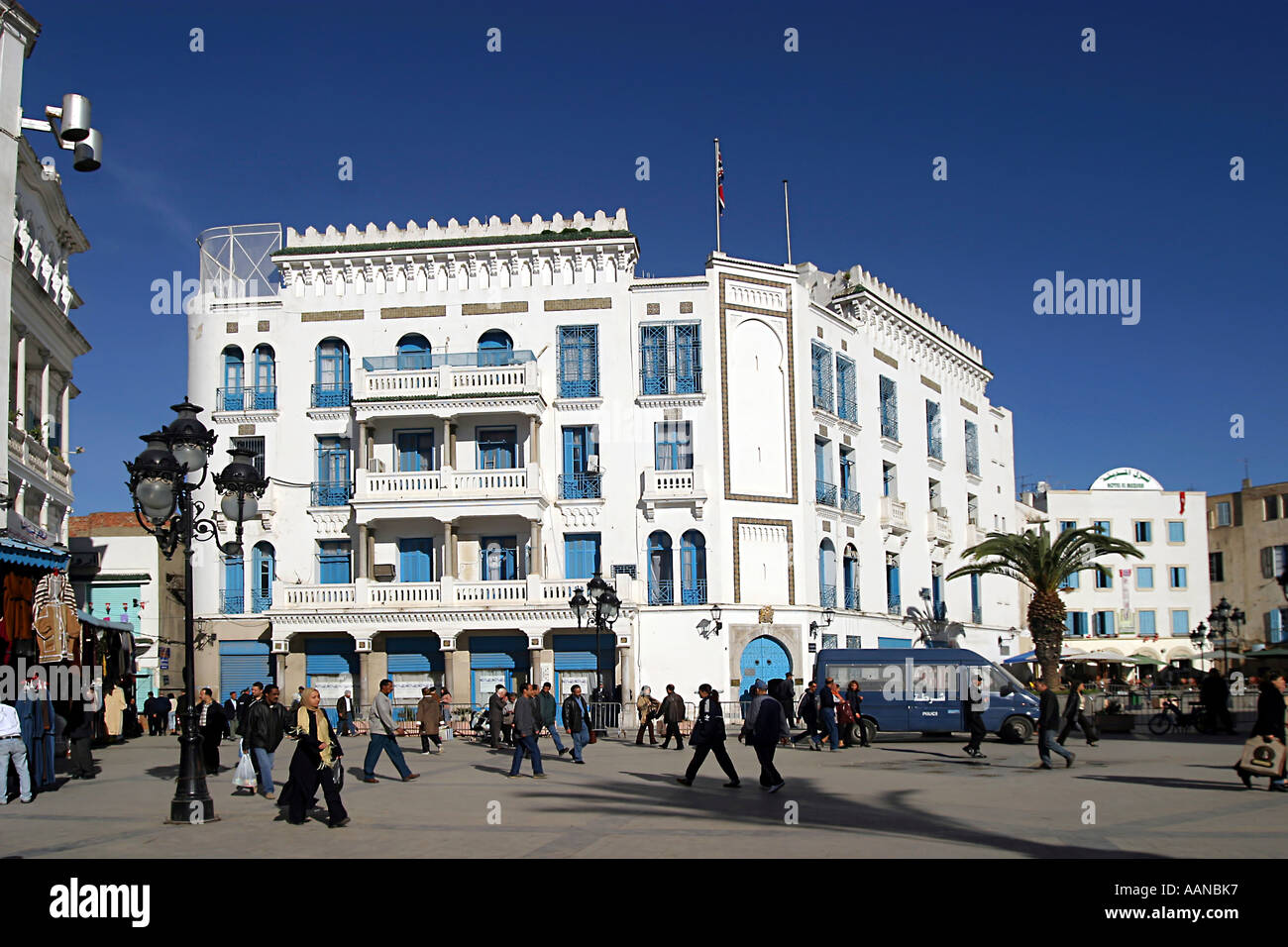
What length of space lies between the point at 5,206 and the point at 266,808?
593 inches

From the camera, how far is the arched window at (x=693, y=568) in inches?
1572

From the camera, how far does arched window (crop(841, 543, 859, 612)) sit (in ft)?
143

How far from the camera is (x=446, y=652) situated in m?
38.3

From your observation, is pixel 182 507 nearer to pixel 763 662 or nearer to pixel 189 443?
pixel 189 443

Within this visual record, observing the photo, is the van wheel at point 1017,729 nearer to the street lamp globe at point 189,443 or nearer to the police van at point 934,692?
the police van at point 934,692

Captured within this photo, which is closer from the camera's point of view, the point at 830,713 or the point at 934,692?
the point at 830,713

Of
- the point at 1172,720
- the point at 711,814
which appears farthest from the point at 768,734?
the point at 1172,720

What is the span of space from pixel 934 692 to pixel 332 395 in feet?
74.5

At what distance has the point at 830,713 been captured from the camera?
26531 mm

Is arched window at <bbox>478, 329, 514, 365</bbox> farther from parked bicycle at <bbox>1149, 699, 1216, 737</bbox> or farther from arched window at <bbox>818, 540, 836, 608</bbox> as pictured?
parked bicycle at <bbox>1149, 699, 1216, 737</bbox>

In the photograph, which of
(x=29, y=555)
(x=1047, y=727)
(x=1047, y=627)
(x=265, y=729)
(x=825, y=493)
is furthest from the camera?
(x=1047, y=627)
